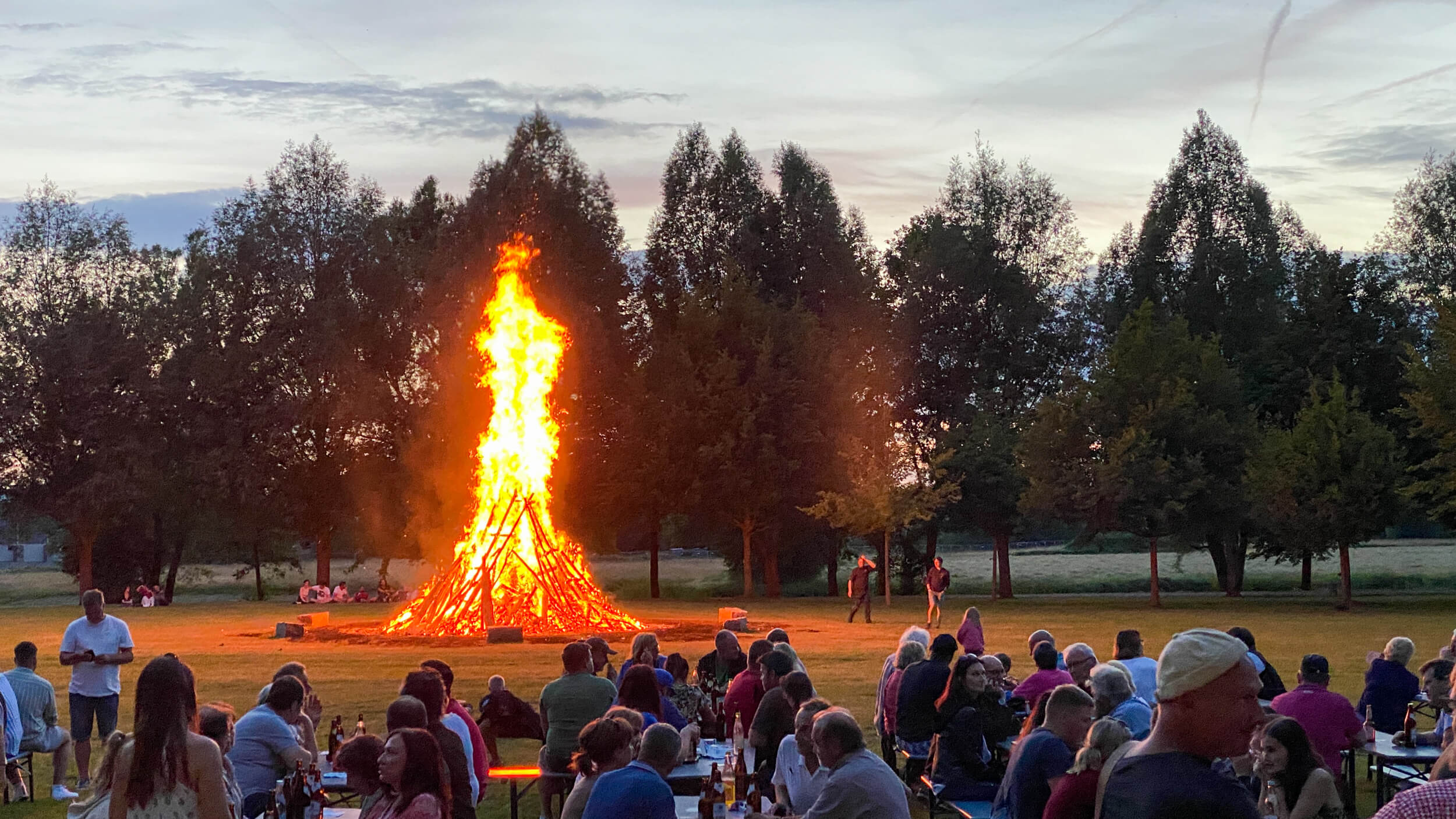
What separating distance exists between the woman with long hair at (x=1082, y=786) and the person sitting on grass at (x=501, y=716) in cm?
659

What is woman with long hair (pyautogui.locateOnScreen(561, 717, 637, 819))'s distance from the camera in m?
7.61

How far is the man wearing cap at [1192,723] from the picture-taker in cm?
398

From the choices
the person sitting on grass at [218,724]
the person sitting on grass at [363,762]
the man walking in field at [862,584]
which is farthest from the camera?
the man walking in field at [862,584]

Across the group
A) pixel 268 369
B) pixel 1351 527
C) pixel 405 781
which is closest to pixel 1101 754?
pixel 405 781

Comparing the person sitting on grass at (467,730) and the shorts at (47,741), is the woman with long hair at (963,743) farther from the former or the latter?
the shorts at (47,741)

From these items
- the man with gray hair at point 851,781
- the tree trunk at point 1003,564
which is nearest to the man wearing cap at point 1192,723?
the man with gray hair at point 851,781

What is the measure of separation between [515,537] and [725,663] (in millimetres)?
16950

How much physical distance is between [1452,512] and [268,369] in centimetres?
4048

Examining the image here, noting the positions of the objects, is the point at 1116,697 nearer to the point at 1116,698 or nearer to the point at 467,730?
the point at 1116,698

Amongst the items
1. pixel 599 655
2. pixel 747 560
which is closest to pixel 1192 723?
pixel 599 655

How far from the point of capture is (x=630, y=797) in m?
7.23

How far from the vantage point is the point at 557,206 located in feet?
170

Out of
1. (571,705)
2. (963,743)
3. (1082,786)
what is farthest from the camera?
(571,705)

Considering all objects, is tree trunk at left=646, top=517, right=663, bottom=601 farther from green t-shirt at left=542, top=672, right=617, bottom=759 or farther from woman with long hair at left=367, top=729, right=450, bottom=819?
woman with long hair at left=367, top=729, right=450, bottom=819
